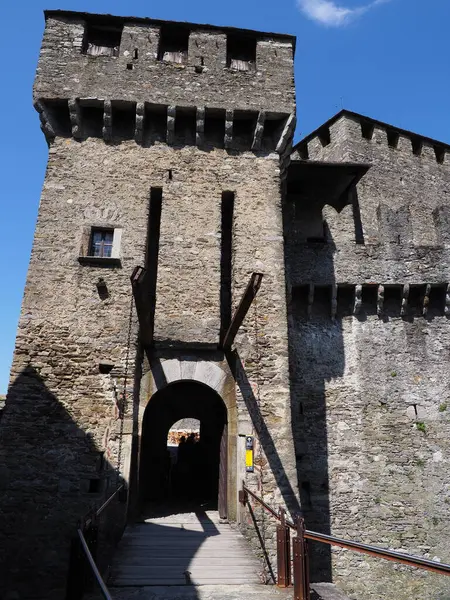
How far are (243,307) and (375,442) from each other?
6532 millimetres

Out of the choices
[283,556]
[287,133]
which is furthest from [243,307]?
[287,133]

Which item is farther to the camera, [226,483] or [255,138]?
[255,138]

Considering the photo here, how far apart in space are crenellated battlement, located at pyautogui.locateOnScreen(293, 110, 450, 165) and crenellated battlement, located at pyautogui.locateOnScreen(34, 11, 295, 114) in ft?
17.2

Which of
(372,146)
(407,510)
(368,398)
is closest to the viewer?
(407,510)

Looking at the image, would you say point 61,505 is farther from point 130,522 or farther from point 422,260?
point 422,260

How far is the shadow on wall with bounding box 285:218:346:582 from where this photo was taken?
11.2 meters

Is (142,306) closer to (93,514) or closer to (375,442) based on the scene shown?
(93,514)

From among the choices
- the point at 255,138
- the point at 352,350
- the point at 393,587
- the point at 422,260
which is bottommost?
the point at 393,587

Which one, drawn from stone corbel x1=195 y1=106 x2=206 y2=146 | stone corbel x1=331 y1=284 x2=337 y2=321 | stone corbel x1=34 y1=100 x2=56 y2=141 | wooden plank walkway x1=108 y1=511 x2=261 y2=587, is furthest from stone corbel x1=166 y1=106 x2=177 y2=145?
wooden plank walkway x1=108 y1=511 x2=261 y2=587

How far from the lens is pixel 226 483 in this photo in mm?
8805

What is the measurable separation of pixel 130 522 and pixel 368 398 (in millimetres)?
6967

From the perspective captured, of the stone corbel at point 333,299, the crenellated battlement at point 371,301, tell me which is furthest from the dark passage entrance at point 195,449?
the stone corbel at point 333,299

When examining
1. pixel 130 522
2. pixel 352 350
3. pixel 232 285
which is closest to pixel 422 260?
pixel 352 350

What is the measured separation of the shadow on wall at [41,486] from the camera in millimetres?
7371
